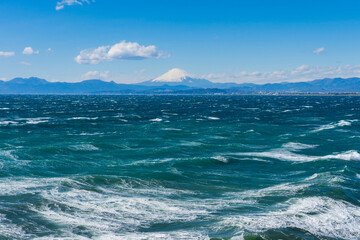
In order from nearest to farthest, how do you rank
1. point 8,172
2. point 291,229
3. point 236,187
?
point 291,229 < point 236,187 < point 8,172

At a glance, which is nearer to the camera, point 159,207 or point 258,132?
point 159,207

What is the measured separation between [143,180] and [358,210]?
17891mm

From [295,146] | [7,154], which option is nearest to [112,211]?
[7,154]

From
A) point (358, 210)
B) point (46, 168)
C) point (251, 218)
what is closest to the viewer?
point (251, 218)

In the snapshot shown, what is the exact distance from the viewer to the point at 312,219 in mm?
22609

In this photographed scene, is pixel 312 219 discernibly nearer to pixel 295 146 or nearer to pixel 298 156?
pixel 298 156

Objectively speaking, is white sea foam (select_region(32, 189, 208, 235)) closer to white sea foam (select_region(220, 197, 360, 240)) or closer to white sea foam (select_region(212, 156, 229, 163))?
white sea foam (select_region(220, 197, 360, 240))

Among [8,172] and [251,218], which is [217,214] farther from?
[8,172]

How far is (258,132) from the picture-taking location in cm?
6638

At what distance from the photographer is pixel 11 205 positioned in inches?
974

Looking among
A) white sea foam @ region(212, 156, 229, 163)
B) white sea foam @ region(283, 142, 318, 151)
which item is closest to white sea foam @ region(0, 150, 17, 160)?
white sea foam @ region(212, 156, 229, 163)

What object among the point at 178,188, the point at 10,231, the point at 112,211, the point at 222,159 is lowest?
the point at 178,188

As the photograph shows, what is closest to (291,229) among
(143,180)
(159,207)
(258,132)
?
(159,207)

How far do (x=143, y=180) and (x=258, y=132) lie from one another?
38180 millimetres
